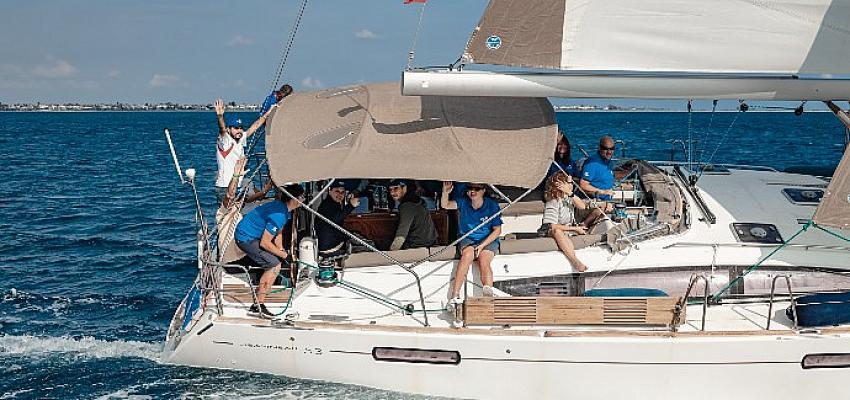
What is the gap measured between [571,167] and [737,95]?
108 inches

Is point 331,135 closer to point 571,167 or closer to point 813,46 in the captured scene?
point 571,167

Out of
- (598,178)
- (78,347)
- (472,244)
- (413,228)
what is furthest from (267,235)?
(598,178)

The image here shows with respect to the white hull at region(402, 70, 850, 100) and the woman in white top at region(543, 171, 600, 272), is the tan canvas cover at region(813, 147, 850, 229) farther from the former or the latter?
the woman in white top at region(543, 171, 600, 272)

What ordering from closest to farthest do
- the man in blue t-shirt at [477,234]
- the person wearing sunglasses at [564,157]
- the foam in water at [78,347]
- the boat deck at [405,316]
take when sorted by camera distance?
the boat deck at [405,316] → the man in blue t-shirt at [477,234] → the foam in water at [78,347] → the person wearing sunglasses at [564,157]

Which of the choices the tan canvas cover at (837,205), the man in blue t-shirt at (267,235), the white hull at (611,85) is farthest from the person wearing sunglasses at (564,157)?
the man in blue t-shirt at (267,235)

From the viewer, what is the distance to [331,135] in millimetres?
9461

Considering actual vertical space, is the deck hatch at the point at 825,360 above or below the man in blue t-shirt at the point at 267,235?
below

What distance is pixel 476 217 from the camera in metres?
8.99

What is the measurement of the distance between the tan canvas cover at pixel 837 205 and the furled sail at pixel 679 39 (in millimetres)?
1438

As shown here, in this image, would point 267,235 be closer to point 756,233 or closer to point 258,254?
point 258,254

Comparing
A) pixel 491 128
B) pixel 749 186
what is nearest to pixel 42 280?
pixel 491 128

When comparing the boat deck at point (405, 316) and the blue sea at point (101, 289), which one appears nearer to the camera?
the boat deck at point (405, 316)

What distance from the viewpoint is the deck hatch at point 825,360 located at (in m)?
7.86

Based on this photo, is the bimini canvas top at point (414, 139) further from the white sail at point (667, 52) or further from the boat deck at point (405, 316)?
the boat deck at point (405, 316)
